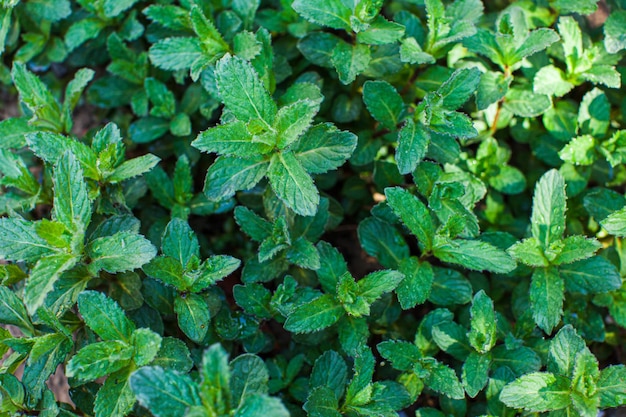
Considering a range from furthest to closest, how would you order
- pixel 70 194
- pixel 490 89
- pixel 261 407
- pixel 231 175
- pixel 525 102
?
pixel 525 102, pixel 490 89, pixel 231 175, pixel 70 194, pixel 261 407

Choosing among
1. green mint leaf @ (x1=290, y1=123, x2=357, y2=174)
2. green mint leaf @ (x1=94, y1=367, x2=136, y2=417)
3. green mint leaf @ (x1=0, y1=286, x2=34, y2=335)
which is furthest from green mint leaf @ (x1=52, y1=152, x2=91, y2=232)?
green mint leaf @ (x1=290, y1=123, x2=357, y2=174)

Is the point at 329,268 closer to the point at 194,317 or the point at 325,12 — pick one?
the point at 194,317

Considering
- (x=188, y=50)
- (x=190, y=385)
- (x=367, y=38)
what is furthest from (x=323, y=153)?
(x=190, y=385)

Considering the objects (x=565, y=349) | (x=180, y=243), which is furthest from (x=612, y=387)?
(x=180, y=243)

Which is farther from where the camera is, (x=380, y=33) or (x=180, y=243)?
(x=380, y=33)

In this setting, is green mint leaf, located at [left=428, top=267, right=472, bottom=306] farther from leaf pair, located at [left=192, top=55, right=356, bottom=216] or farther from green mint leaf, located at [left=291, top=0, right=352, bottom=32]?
green mint leaf, located at [left=291, top=0, right=352, bottom=32]

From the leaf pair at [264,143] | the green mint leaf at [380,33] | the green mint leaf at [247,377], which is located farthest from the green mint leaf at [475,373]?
the green mint leaf at [380,33]

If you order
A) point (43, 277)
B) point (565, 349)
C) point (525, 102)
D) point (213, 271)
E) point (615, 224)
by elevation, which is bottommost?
point (565, 349)
